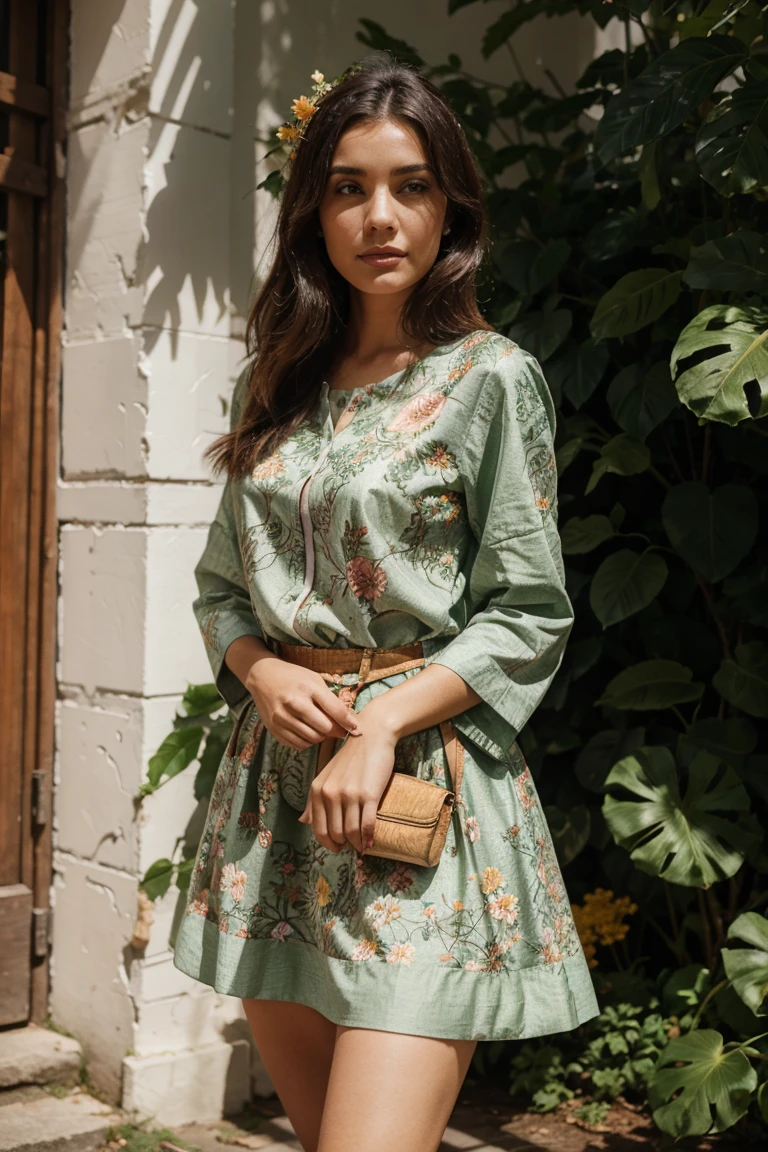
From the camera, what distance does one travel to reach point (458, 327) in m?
1.58

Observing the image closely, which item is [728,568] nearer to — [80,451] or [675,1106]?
[675,1106]

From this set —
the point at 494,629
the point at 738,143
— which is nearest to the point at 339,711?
the point at 494,629

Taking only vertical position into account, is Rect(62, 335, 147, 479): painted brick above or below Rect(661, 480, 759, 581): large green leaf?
above

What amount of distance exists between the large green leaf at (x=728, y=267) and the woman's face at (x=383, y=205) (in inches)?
25.4

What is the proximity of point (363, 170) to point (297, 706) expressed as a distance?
70 centimetres

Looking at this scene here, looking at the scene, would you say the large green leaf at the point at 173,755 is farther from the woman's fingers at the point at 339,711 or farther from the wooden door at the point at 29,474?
the woman's fingers at the point at 339,711

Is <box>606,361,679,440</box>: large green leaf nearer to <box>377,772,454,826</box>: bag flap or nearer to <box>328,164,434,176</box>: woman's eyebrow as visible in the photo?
<box>328,164,434,176</box>: woman's eyebrow

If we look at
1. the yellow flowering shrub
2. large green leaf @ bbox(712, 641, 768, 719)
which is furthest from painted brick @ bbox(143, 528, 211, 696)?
large green leaf @ bbox(712, 641, 768, 719)

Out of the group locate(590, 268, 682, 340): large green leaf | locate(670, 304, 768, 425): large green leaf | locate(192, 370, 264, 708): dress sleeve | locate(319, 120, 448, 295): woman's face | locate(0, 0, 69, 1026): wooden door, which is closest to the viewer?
locate(319, 120, 448, 295): woman's face

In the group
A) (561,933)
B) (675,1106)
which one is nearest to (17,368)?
(561,933)

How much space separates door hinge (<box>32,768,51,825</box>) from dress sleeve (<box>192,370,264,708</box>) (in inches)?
36.6

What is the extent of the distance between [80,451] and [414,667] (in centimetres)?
127

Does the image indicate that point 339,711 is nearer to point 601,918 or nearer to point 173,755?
point 173,755

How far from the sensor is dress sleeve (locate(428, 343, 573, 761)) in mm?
1443
